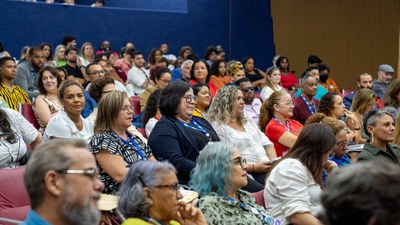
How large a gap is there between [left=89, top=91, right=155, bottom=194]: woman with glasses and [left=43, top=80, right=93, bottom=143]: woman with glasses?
1.57 ft

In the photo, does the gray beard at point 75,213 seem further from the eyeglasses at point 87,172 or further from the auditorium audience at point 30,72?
the auditorium audience at point 30,72

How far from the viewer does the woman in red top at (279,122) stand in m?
5.69

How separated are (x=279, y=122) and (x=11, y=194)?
9.07 feet

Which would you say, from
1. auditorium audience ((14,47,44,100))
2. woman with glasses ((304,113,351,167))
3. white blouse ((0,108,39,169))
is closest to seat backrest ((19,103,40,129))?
white blouse ((0,108,39,169))

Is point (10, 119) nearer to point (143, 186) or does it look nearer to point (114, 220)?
point (114, 220)

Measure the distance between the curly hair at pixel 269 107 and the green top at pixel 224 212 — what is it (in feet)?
7.38

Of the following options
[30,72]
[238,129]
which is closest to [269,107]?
[238,129]

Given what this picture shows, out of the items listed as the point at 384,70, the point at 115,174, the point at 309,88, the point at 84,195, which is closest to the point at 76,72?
the point at 309,88

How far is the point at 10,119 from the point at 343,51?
9501 mm

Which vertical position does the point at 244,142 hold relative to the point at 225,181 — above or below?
below

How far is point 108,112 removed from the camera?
414 centimetres

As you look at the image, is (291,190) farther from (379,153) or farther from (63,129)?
(63,129)

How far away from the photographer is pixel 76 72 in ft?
30.7

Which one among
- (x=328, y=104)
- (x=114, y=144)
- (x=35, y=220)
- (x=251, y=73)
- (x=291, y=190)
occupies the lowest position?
(x=251, y=73)
